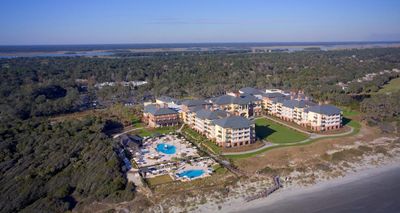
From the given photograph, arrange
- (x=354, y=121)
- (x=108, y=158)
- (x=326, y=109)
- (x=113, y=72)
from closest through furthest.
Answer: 1. (x=108, y=158)
2. (x=326, y=109)
3. (x=354, y=121)
4. (x=113, y=72)

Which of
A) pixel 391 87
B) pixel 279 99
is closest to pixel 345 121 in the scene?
pixel 279 99

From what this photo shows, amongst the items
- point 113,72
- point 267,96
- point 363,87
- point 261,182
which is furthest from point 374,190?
point 113,72

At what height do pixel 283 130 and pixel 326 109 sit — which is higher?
pixel 326 109

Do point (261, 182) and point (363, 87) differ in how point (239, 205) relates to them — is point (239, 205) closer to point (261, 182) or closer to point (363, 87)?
point (261, 182)

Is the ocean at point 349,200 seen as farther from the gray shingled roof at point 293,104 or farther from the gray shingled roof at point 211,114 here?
the gray shingled roof at point 293,104

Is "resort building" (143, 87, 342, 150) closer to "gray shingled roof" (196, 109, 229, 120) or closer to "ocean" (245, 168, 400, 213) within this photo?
"gray shingled roof" (196, 109, 229, 120)

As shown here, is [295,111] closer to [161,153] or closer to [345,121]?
[345,121]

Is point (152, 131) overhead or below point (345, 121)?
overhead
